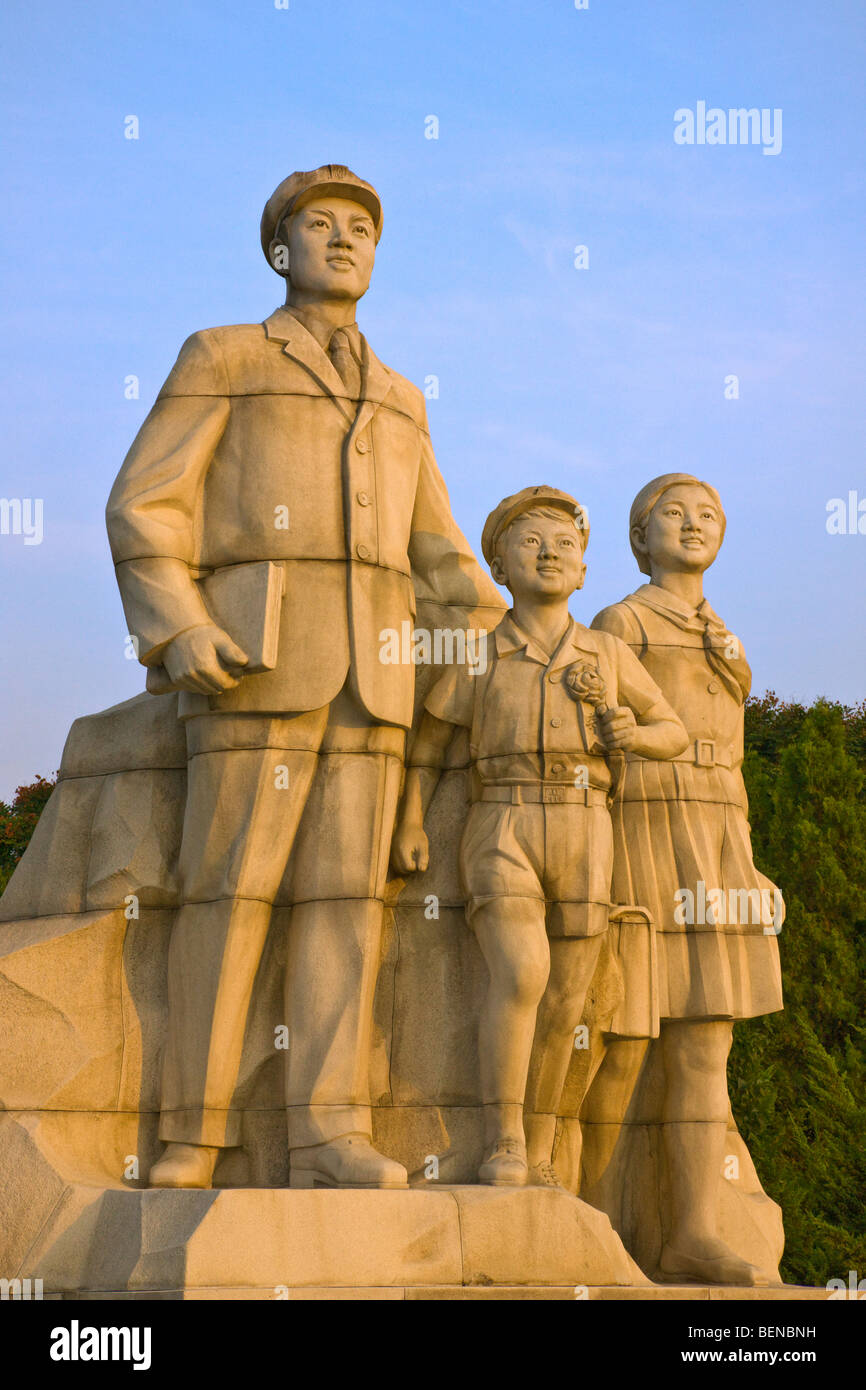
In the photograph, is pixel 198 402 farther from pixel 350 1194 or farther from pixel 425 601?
pixel 350 1194

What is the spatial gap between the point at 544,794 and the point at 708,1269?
7.30ft

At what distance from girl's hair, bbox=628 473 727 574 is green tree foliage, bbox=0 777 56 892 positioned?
13211mm

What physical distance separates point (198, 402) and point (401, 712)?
1.52 meters

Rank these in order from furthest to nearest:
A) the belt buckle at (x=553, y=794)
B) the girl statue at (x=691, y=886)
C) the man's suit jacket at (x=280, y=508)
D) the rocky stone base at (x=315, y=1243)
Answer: the girl statue at (x=691, y=886)
the belt buckle at (x=553, y=794)
the man's suit jacket at (x=280, y=508)
the rocky stone base at (x=315, y=1243)

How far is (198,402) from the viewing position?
7.36 meters

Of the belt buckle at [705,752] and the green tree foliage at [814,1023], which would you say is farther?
the green tree foliage at [814,1023]

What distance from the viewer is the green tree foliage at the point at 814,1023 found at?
17906 mm

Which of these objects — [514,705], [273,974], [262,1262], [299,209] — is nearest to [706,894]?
[514,705]

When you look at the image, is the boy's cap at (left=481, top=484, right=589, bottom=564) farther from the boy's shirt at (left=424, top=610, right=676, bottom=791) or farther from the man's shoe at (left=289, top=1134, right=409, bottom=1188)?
the man's shoe at (left=289, top=1134, right=409, bottom=1188)

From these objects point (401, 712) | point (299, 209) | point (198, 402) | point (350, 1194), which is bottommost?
point (350, 1194)

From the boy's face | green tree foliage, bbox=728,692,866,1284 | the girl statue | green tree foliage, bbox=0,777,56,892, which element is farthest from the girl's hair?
green tree foliage, bbox=0,777,56,892

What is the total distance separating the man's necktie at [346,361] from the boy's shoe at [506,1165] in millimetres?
3099

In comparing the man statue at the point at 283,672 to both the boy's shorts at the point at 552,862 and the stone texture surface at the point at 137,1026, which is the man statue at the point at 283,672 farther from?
the boy's shorts at the point at 552,862

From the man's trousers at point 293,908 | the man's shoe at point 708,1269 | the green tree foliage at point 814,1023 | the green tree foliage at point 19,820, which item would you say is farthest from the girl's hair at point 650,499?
the green tree foliage at point 19,820
